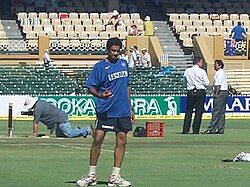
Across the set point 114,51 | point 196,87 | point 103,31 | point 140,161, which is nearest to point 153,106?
point 103,31

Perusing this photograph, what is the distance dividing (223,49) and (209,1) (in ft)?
27.3

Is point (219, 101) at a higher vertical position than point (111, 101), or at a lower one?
lower

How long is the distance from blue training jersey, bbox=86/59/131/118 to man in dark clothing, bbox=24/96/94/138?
8.90m

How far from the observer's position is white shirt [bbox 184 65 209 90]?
83.7 ft

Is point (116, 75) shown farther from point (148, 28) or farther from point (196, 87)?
point (148, 28)

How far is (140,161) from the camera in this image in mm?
17953

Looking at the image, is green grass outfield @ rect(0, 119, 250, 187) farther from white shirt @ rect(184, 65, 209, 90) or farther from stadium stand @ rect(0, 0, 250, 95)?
stadium stand @ rect(0, 0, 250, 95)

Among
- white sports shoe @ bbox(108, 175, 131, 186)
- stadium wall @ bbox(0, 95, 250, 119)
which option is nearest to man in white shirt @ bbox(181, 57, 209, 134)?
stadium wall @ bbox(0, 95, 250, 119)

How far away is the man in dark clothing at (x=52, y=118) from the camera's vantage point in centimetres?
2332

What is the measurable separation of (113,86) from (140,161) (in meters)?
3.88

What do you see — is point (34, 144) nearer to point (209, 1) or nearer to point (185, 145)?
point (185, 145)

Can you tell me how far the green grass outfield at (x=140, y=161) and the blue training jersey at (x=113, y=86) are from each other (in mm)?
1030

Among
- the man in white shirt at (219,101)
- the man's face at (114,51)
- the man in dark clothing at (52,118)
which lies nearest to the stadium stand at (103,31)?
the man in white shirt at (219,101)

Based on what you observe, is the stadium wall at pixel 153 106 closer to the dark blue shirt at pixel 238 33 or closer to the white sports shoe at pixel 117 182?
the dark blue shirt at pixel 238 33
